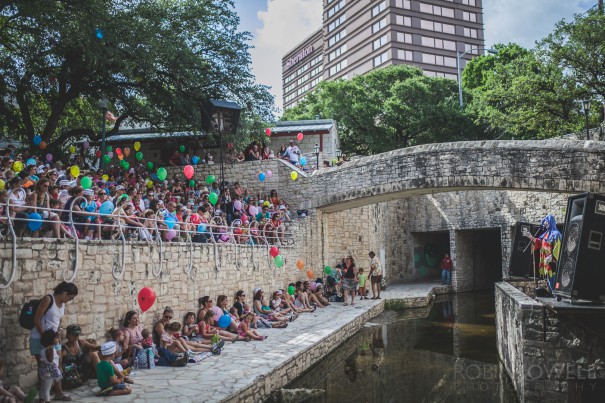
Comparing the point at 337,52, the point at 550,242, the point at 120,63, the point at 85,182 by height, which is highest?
the point at 337,52

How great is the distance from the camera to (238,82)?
1858cm

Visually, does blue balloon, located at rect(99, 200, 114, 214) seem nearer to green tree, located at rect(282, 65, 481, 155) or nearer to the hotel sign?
green tree, located at rect(282, 65, 481, 155)

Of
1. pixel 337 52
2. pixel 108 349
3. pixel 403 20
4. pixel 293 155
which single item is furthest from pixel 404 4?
pixel 108 349

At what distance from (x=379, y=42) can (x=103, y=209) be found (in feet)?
166

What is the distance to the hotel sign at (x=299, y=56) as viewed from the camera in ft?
255

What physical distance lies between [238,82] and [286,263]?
7377 mm

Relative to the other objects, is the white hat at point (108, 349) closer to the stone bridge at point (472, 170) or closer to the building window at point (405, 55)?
the stone bridge at point (472, 170)

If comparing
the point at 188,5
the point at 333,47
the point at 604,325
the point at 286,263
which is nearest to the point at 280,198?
the point at 286,263

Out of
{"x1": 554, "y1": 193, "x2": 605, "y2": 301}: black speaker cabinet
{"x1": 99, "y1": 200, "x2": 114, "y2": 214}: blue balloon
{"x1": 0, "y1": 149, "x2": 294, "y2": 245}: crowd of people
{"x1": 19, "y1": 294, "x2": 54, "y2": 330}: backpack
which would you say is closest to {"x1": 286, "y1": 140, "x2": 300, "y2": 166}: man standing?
{"x1": 0, "y1": 149, "x2": 294, "y2": 245}: crowd of people

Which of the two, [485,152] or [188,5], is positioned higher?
[188,5]

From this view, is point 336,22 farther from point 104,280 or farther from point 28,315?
point 28,315

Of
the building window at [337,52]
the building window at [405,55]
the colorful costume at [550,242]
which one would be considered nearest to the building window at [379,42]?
the building window at [405,55]

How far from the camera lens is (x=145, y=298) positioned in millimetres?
7652

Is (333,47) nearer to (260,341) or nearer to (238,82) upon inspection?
(238,82)
